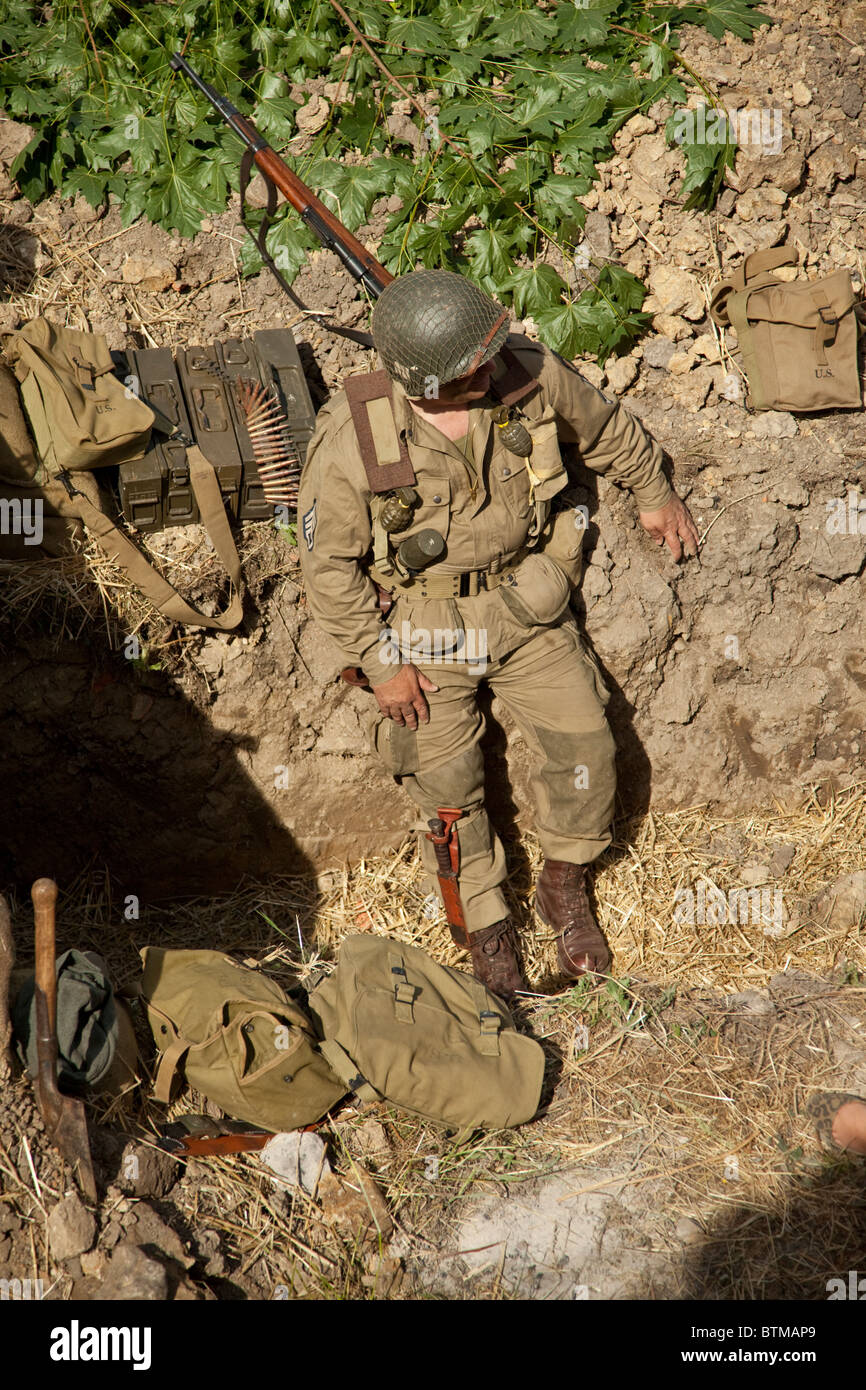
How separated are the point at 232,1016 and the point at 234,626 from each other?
181 centimetres

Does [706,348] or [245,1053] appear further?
[706,348]

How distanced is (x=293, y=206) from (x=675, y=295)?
1945 mm

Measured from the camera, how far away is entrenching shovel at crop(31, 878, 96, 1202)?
11.4 feet

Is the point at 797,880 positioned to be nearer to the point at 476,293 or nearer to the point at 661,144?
the point at 476,293

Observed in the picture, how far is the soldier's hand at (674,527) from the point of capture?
509cm

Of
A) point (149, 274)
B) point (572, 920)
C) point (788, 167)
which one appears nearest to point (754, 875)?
point (572, 920)

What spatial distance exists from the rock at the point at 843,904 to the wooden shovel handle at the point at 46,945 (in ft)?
11.3

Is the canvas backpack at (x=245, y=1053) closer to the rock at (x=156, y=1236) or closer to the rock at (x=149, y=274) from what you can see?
the rock at (x=156, y=1236)

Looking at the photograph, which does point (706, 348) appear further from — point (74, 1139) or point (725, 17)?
point (74, 1139)

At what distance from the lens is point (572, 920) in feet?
16.2

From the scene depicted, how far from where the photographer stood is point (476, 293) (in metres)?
4.02

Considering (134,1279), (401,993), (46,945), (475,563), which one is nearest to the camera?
(134,1279)

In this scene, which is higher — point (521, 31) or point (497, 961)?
point (521, 31)

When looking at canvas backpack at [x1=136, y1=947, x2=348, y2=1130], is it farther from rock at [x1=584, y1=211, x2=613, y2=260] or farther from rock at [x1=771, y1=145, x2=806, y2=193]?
rock at [x1=771, y1=145, x2=806, y2=193]
